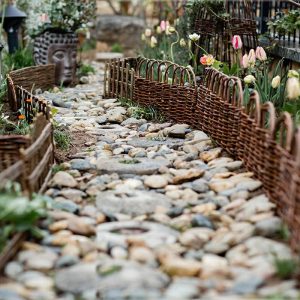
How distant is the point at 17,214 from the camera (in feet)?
13.2

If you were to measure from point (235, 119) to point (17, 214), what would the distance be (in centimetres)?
239

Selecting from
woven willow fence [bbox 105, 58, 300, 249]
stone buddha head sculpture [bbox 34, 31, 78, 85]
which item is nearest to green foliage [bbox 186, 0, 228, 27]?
woven willow fence [bbox 105, 58, 300, 249]

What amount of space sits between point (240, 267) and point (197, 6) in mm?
5651

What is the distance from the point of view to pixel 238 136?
18.6 ft

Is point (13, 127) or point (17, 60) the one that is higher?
point (17, 60)

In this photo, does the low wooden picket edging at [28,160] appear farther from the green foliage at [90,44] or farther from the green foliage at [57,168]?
the green foliage at [90,44]

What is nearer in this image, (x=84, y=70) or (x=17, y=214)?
(x=17, y=214)

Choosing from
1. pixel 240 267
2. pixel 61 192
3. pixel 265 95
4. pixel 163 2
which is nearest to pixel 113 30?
pixel 163 2

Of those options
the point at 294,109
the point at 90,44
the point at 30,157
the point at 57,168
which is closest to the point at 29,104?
the point at 57,168

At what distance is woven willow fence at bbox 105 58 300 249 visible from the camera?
A: 4293mm

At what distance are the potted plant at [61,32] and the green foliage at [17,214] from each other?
21.0 feet

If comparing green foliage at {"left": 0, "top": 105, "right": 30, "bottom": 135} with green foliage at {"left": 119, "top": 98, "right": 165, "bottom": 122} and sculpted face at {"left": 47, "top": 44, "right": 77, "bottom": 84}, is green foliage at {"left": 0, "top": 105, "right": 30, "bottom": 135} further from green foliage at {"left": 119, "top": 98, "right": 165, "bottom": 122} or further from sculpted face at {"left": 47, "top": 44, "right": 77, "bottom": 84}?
sculpted face at {"left": 47, "top": 44, "right": 77, "bottom": 84}

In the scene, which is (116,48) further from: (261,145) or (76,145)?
(261,145)

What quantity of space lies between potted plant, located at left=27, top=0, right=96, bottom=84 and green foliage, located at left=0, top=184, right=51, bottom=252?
21.0ft
